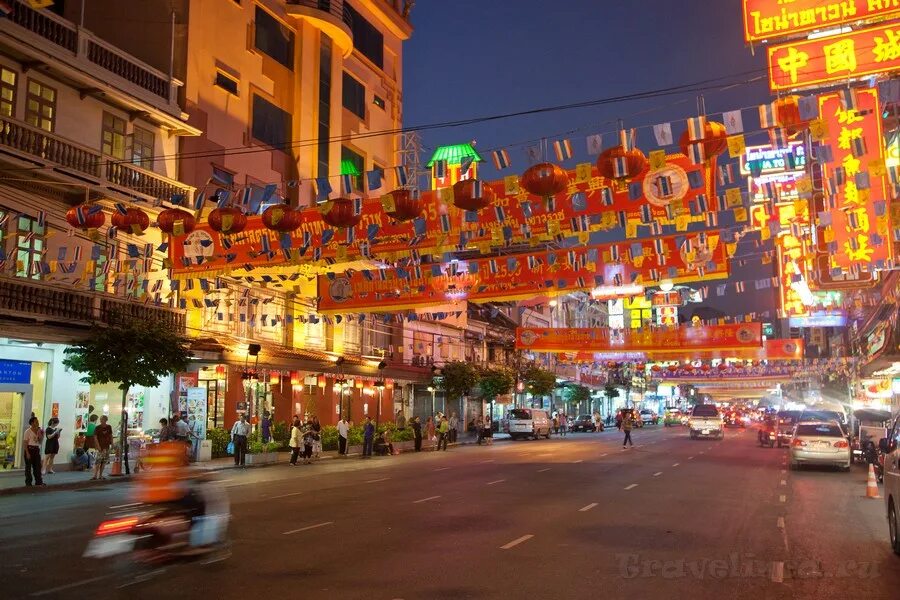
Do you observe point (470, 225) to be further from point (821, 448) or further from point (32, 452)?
point (821, 448)

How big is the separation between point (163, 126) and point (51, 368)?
1036 centimetres

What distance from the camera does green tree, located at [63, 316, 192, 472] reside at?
24078 mm

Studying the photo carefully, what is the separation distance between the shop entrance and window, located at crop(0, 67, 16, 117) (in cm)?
863

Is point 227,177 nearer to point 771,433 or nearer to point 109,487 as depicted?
point 109,487

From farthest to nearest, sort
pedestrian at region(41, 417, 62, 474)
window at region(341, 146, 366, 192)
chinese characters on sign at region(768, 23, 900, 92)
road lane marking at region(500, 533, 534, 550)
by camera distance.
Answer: window at region(341, 146, 366, 192), pedestrian at region(41, 417, 62, 474), chinese characters on sign at region(768, 23, 900, 92), road lane marking at region(500, 533, 534, 550)

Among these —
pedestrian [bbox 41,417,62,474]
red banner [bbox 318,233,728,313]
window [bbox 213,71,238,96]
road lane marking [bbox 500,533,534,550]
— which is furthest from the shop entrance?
road lane marking [bbox 500,533,534,550]

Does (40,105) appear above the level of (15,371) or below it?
above

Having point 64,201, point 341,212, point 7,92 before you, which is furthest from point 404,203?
point 7,92

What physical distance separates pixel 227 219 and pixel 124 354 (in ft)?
23.5

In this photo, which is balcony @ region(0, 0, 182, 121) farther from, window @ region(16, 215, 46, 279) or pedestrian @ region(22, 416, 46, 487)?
pedestrian @ region(22, 416, 46, 487)

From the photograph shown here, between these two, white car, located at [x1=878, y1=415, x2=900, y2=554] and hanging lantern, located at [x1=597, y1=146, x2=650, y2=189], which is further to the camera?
hanging lantern, located at [x1=597, y1=146, x2=650, y2=189]

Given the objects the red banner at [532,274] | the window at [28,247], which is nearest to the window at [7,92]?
the window at [28,247]

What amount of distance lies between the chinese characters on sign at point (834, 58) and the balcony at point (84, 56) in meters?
20.7

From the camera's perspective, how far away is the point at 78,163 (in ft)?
83.5
